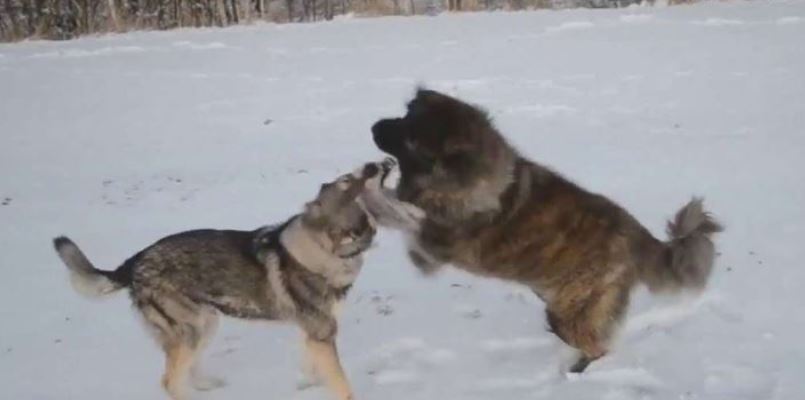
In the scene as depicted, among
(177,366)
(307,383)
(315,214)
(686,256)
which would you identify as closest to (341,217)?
(315,214)

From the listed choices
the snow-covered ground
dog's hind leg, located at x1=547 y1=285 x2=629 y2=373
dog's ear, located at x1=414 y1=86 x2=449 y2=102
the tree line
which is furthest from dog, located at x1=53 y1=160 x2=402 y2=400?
the tree line

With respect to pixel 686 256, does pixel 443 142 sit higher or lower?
higher

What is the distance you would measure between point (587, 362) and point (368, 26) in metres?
12.7

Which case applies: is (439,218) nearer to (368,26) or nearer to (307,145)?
(307,145)

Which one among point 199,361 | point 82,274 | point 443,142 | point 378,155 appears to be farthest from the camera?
point 378,155

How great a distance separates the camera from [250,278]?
4645 mm

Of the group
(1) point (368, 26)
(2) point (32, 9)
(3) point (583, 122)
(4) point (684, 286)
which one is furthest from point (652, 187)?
(2) point (32, 9)

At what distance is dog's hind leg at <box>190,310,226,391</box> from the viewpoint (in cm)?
469

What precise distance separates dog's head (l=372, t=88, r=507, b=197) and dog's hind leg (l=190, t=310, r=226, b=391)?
1330mm

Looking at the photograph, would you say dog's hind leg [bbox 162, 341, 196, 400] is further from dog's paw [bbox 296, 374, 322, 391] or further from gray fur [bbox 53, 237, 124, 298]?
dog's paw [bbox 296, 374, 322, 391]

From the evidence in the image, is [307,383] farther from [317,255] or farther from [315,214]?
[315,214]

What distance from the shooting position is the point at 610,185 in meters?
8.75

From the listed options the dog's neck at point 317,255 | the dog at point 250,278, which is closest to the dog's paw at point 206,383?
the dog at point 250,278

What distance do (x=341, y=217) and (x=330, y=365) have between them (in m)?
0.78
